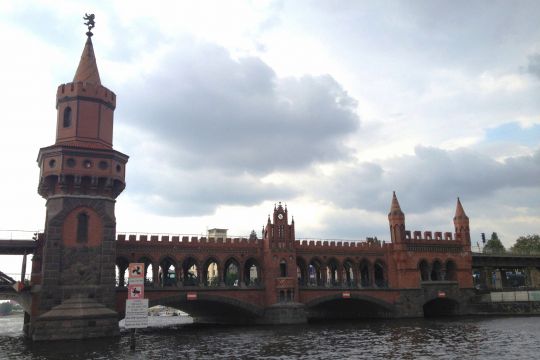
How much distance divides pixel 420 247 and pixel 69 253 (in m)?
42.6

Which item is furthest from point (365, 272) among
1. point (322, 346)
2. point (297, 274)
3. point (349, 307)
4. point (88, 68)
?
point (88, 68)

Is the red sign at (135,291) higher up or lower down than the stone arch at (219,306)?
higher up

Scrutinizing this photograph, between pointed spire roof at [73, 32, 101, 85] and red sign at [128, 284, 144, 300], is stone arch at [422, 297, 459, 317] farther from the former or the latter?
pointed spire roof at [73, 32, 101, 85]

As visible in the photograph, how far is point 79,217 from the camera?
42.4 meters

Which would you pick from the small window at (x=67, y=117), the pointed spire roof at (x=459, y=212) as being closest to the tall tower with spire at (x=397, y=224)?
the pointed spire roof at (x=459, y=212)

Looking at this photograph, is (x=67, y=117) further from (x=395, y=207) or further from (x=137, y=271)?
(x=395, y=207)

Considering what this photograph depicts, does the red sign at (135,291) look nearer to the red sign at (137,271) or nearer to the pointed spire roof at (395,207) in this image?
the red sign at (137,271)

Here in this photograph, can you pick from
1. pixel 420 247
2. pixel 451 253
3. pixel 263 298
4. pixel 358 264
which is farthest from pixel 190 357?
pixel 451 253

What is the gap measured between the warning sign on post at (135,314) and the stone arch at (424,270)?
4237 centimetres

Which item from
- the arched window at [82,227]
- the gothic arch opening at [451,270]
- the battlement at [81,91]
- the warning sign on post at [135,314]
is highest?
the battlement at [81,91]

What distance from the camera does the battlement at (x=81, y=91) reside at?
45406mm

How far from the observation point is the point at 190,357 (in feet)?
92.1

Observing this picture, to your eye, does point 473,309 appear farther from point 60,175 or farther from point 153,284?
point 60,175

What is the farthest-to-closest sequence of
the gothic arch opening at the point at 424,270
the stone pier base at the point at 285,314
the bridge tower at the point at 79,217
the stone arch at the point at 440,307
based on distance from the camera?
the gothic arch opening at the point at 424,270
the stone arch at the point at 440,307
the stone pier base at the point at 285,314
the bridge tower at the point at 79,217
